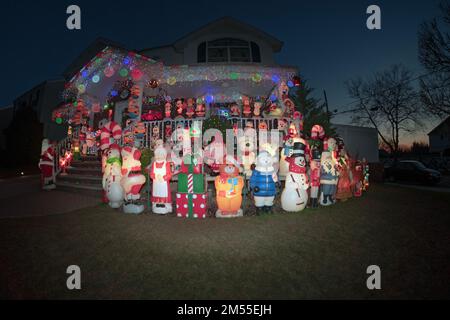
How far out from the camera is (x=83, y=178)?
370 inches

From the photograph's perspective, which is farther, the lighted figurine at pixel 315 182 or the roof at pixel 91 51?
the roof at pixel 91 51

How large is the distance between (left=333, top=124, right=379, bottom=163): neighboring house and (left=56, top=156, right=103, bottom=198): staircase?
1639 cm

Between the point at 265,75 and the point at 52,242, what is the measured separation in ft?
31.0

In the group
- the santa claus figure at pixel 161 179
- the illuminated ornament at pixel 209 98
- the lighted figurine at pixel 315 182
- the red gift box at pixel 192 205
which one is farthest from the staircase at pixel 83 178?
the lighted figurine at pixel 315 182

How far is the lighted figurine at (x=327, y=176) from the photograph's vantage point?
6.84m

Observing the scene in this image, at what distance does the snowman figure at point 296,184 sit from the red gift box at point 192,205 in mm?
1952

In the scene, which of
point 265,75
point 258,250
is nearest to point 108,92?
point 265,75

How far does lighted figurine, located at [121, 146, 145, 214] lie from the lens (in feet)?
20.9

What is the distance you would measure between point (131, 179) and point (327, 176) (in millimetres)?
5062

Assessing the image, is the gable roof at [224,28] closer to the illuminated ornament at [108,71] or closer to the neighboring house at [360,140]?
the illuminated ornament at [108,71]

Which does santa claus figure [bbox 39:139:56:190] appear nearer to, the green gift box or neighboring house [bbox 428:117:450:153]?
the green gift box

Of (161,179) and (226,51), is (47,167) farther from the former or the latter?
(226,51)

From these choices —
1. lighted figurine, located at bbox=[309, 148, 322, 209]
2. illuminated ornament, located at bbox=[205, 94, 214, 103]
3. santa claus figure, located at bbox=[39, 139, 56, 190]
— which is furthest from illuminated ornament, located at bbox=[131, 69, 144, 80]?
lighted figurine, located at bbox=[309, 148, 322, 209]

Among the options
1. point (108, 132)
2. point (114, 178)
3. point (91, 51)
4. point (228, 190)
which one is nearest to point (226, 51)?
point (91, 51)
